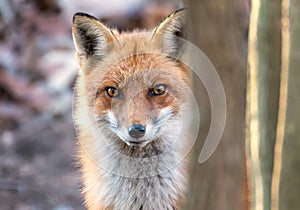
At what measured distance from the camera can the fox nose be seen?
349cm

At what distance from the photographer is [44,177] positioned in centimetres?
601

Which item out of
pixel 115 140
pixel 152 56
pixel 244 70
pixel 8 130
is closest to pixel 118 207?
pixel 115 140

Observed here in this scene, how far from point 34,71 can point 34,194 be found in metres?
1.82

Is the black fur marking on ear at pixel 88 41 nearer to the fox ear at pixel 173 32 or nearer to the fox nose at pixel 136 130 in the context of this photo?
the fox ear at pixel 173 32

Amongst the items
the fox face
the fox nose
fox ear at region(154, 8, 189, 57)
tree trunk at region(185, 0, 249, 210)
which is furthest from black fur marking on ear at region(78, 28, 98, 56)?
tree trunk at region(185, 0, 249, 210)

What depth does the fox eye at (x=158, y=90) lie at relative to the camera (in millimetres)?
3605

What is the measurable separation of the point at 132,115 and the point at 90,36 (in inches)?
23.6

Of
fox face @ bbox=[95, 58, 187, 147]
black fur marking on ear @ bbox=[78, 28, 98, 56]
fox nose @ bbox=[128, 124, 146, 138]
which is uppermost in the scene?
black fur marking on ear @ bbox=[78, 28, 98, 56]

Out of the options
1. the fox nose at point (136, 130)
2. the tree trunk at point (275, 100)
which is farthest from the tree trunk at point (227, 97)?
the fox nose at point (136, 130)

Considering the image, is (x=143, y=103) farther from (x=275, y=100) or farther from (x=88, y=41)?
(x=275, y=100)

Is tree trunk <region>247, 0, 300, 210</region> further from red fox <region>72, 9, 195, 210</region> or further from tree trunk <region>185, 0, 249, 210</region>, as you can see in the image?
red fox <region>72, 9, 195, 210</region>

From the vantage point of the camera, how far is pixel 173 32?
136 inches

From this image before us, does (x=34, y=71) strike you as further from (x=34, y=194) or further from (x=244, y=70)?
(x=244, y=70)

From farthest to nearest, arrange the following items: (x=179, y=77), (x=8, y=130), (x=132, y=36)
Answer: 1. (x=8, y=130)
2. (x=132, y=36)
3. (x=179, y=77)
